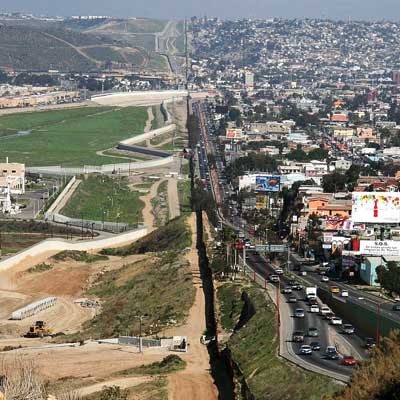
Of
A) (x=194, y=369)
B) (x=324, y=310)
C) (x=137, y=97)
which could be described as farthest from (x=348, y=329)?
(x=137, y=97)

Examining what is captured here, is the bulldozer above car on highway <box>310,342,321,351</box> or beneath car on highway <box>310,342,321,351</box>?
beneath

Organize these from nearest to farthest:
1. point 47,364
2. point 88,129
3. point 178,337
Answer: point 47,364
point 178,337
point 88,129

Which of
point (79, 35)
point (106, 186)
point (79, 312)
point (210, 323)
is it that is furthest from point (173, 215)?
point (79, 35)

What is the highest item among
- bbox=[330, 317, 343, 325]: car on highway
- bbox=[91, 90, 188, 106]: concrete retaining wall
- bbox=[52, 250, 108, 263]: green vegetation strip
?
bbox=[330, 317, 343, 325]: car on highway

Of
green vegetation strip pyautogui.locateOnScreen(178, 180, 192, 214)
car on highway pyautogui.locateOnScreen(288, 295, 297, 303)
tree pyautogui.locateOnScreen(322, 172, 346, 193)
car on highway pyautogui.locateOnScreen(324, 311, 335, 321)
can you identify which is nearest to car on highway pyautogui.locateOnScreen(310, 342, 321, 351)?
car on highway pyautogui.locateOnScreen(324, 311, 335, 321)

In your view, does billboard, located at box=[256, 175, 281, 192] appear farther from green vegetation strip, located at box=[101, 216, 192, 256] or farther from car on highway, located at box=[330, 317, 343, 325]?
car on highway, located at box=[330, 317, 343, 325]

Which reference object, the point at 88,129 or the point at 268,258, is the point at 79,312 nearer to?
the point at 268,258

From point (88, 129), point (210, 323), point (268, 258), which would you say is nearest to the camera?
point (210, 323)
